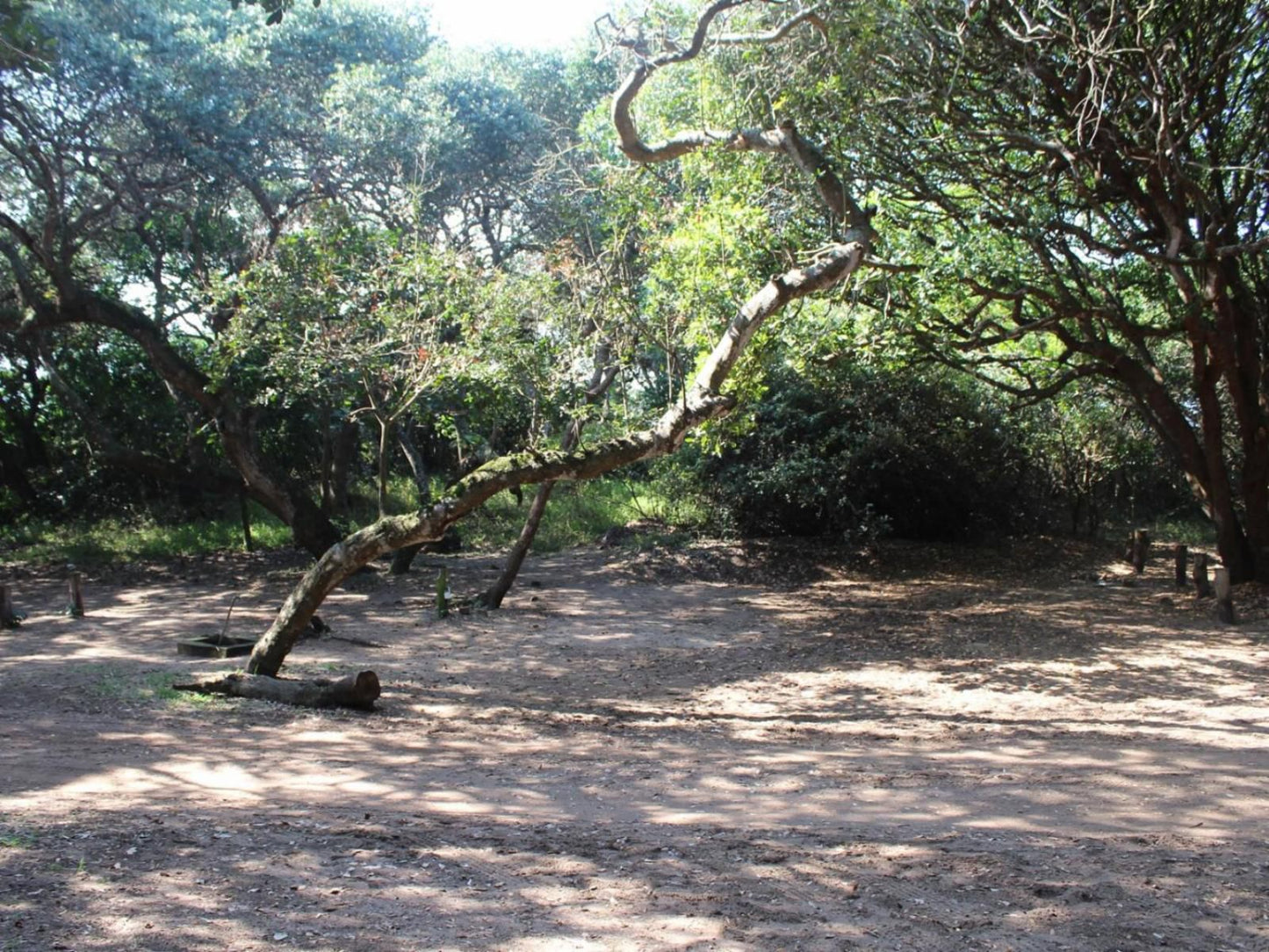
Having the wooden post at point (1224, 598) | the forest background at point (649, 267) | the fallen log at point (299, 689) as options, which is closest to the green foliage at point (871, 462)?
the forest background at point (649, 267)

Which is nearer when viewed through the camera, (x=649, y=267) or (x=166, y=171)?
(x=649, y=267)

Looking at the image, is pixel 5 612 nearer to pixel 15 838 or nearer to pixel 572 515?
pixel 15 838

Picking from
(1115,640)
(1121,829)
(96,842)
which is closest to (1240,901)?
(1121,829)

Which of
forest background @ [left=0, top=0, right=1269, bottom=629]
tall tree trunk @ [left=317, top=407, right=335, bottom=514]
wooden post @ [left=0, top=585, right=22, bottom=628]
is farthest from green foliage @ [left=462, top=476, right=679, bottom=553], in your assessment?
wooden post @ [left=0, top=585, right=22, bottom=628]

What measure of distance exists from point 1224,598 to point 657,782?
8421 millimetres

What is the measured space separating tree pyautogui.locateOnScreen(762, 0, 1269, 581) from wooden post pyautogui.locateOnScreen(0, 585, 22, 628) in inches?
385

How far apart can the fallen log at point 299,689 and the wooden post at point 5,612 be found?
458cm

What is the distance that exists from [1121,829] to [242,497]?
15253 mm

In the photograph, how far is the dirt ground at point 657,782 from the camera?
3930 mm

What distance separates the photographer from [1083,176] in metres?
11.2

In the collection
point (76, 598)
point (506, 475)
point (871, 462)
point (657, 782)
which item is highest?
point (871, 462)

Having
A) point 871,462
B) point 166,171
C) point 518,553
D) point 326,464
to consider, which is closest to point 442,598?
point 518,553

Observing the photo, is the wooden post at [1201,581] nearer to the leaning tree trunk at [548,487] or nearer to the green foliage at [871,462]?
the green foliage at [871,462]

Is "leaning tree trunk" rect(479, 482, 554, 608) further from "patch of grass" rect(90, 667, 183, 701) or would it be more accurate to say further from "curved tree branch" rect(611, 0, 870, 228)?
"patch of grass" rect(90, 667, 183, 701)
